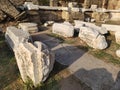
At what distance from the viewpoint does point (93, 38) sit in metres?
4.89

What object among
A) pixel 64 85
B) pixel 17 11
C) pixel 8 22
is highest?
pixel 17 11

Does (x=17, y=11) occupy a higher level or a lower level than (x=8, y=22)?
higher

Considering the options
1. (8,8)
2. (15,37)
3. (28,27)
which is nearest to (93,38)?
(15,37)

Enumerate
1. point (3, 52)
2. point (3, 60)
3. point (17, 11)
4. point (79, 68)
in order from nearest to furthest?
point (79, 68), point (3, 60), point (3, 52), point (17, 11)

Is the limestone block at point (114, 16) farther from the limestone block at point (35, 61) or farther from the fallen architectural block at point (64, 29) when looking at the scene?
the limestone block at point (35, 61)

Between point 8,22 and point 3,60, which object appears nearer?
point 3,60

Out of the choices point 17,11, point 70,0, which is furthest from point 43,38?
point 70,0

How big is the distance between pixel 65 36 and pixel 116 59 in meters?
2.03

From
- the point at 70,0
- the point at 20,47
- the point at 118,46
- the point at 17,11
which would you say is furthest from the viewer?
the point at 70,0

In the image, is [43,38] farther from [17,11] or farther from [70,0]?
[70,0]

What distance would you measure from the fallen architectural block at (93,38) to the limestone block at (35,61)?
1991 mm

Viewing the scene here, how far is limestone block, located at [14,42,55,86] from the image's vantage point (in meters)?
2.99

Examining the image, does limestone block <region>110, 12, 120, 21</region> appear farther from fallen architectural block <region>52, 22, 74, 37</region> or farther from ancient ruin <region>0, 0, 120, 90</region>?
fallen architectural block <region>52, 22, 74, 37</region>

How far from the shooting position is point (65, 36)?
5.72 meters
